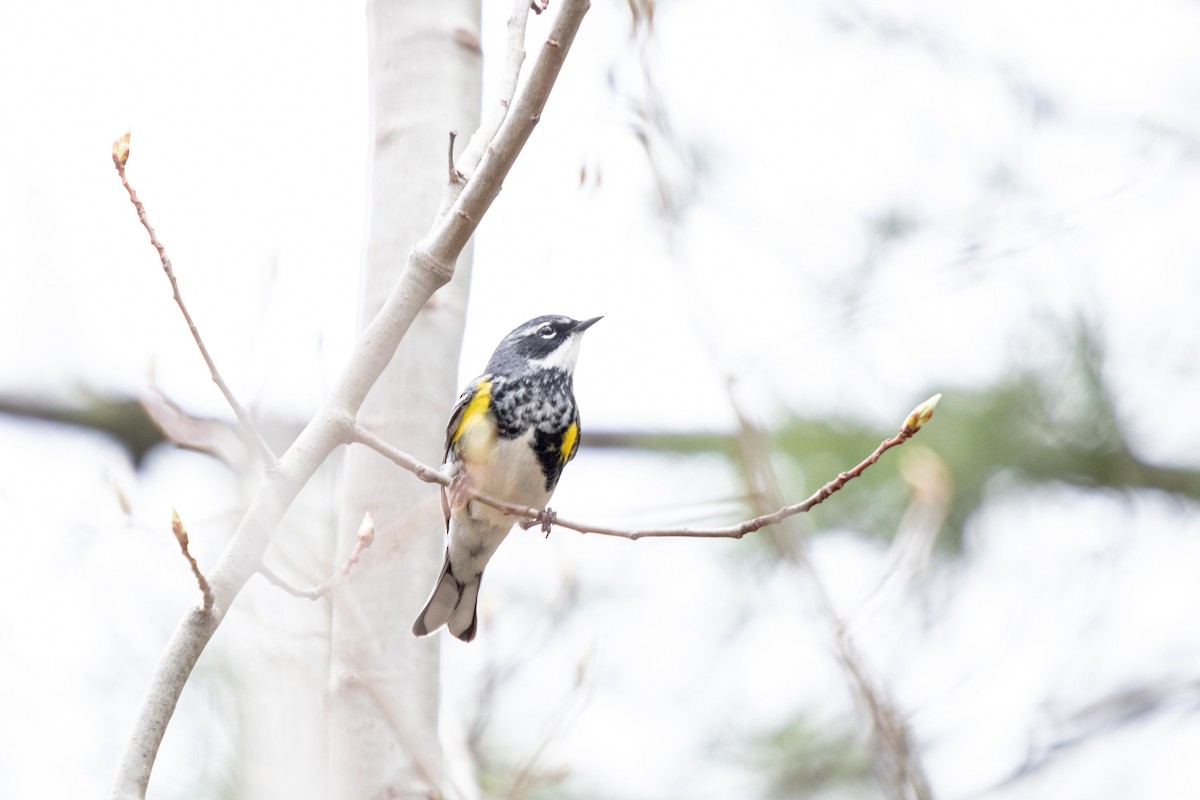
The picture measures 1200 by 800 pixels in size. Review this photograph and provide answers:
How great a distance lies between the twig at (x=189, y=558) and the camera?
1.94 m

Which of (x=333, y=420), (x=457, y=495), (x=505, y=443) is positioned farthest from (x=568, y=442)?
(x=333, y=420)

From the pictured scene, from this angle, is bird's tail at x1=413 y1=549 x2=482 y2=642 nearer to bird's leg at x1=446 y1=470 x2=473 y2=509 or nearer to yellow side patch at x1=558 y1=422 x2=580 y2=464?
bird's leg at x1=446 y1=470 x2=473 y2=509

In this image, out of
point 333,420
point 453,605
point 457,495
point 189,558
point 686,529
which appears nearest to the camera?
point 189,558

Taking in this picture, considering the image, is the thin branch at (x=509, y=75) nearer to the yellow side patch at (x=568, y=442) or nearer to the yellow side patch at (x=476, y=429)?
the yellow side patch at (x=476, y=429)

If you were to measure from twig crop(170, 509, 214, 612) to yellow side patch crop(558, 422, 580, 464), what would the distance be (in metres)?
1.61

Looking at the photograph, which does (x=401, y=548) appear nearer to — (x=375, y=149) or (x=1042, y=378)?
(x=375, y=149)

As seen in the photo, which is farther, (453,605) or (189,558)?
(453,605)

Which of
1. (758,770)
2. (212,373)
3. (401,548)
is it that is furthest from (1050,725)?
(758,770)

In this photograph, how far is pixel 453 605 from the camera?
3568 mm

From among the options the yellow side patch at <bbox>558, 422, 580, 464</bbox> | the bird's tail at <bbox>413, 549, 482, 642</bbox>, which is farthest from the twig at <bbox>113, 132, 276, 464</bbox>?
the yellow side patch at <bbox>558, 422, 580, 464</bbox>

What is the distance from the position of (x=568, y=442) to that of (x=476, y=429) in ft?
1.03

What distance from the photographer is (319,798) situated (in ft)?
6.20

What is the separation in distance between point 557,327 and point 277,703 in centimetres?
214

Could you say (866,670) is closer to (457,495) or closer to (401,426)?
(457,495)
